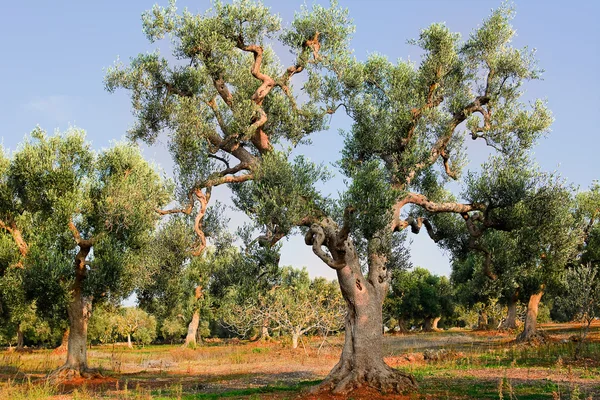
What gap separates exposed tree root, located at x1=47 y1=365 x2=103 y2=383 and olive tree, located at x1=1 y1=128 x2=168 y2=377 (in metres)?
0.07

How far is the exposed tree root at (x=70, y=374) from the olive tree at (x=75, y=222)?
7 centimetres

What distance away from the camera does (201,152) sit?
2239 cm

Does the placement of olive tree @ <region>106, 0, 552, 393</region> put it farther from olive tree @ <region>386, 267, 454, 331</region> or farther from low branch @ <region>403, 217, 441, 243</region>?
olive tree @ <region>386, 267, 454, 331</region>

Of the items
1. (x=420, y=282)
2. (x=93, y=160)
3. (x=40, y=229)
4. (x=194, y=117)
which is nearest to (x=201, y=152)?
(x=194, y=117)

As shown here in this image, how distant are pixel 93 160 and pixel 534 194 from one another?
2480 centimetres

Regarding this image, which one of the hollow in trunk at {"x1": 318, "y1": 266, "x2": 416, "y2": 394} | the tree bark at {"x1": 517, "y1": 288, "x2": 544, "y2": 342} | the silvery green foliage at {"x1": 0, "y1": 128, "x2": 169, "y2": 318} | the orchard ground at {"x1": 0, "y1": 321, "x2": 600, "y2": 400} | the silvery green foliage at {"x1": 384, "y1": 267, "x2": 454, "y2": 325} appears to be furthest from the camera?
the silvery green foliage at {"x1": 384, "y1": 267, "x2": 454, "y2": 325}

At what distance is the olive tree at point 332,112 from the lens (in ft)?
65.7

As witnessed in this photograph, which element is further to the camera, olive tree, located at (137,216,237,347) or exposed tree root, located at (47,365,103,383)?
exposed tree root, located at (47,365,103,383)

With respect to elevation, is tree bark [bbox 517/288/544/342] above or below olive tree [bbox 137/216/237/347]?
below

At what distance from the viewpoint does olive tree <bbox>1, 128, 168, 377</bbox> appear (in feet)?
92.0

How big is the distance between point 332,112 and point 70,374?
21491 millimetres

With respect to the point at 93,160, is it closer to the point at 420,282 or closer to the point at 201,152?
the point at 201,152

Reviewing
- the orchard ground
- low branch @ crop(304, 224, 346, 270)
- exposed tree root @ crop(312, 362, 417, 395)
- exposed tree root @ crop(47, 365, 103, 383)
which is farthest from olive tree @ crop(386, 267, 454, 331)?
low branch @ crop(304, 224, 346, 270)

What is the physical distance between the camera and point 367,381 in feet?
63.7
